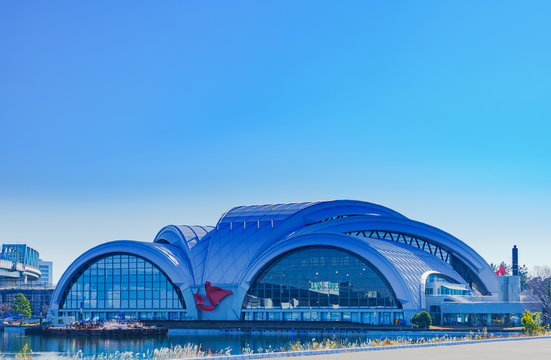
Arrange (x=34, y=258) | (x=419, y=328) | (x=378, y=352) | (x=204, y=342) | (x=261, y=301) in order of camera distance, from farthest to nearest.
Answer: (x=34, y=258), (x=261, y=301), (x=419, y=328), (x=204, y=342), (x=378, y=352)

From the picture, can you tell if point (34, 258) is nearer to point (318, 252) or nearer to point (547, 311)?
point (318, 252)

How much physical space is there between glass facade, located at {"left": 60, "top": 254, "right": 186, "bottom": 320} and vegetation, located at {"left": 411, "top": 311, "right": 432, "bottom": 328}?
121 feet

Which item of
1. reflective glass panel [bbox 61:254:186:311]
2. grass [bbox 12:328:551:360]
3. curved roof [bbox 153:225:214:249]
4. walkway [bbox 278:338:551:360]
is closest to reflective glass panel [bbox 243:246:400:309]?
reflective glass panel [bbox 61:254:186:311]

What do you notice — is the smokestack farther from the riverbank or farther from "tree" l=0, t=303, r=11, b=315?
"tree" l=0, t=303, r=11, b=315

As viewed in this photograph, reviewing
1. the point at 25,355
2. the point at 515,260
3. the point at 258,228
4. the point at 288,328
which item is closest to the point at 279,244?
the point at 258,228

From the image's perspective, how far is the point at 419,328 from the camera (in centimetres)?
8144

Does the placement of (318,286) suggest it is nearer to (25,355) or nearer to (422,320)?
(422,320)

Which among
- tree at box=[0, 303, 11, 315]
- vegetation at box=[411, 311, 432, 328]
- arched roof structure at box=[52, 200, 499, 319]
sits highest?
arched roof structure at box=[52, 200, 499, 319]

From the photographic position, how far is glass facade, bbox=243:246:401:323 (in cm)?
9312

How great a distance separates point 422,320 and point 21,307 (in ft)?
257

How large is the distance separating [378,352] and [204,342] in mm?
34038

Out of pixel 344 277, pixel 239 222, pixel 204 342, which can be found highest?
pixel 239 222

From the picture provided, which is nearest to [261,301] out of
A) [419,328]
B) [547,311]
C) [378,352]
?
[419,328]

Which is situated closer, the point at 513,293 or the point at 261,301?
the point at 513,293
